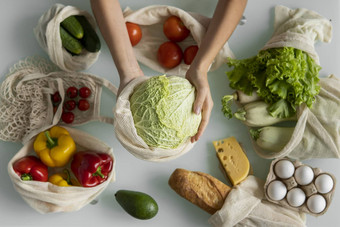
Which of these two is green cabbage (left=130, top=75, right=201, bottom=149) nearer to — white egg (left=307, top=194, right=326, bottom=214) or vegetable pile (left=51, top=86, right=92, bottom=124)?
vegetable pile (left=51, top=86, right=92, bottom=124)

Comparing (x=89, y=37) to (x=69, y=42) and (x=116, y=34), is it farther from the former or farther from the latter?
(x=116, y=34)

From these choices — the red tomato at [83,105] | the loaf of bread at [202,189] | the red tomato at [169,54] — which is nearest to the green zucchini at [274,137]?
the loaf of bread at [202,189]

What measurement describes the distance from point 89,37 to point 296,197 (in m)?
1.15

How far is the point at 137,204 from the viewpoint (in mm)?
1420

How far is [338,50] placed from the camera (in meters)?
1.60

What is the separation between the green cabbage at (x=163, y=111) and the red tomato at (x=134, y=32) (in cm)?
42

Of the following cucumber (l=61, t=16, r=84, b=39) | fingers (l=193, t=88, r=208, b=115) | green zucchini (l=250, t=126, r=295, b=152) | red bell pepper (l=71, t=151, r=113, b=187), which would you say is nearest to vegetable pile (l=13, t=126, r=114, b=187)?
red bell pepper (l=71, t=151, r=113, b=187)

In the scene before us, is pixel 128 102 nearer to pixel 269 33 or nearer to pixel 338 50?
pixel 269 33

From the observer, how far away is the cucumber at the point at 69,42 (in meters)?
1.46

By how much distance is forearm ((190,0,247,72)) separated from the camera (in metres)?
1.28

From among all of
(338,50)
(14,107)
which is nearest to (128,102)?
(14,107)

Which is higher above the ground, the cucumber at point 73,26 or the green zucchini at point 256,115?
the cucumber at point 73,26

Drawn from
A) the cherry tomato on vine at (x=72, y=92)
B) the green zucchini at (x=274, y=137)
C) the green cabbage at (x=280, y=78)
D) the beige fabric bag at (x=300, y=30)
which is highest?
the beige fabric bag at (x=300, y=30)

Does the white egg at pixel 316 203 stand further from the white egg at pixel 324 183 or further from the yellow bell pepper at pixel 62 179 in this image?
the yellow bell pepper at pixel 62 179
